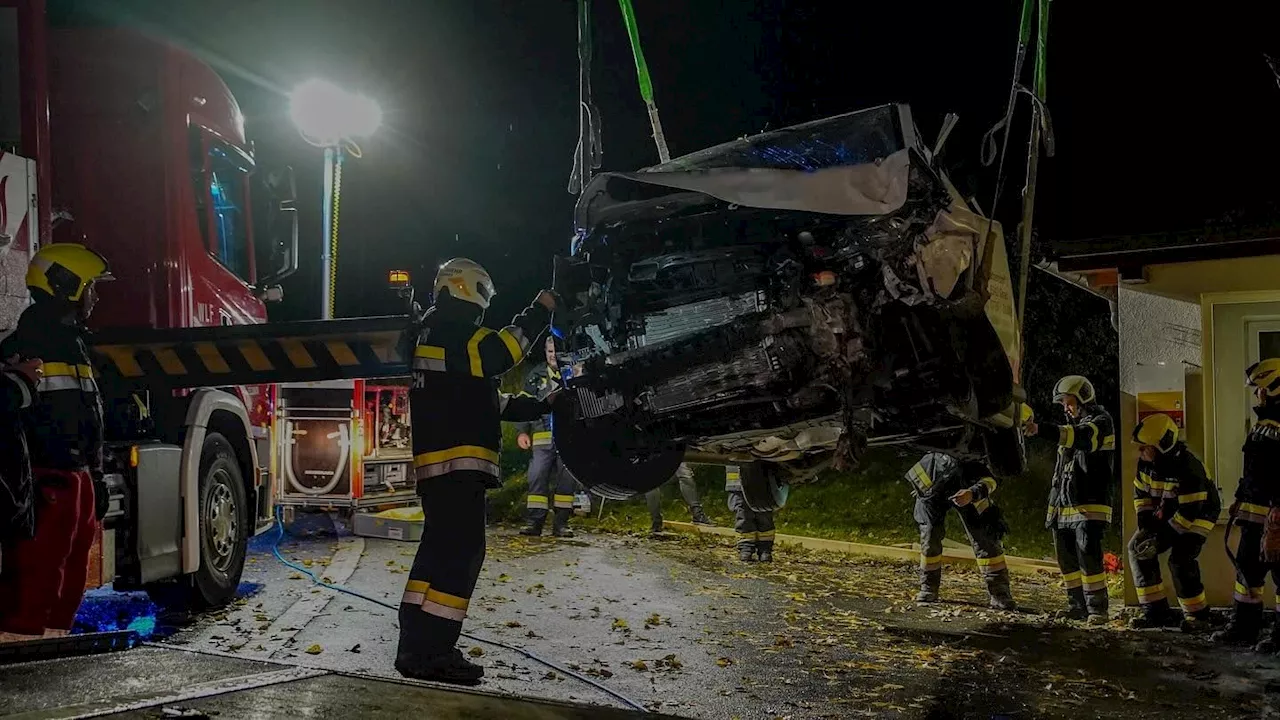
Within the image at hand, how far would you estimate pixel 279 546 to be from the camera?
11164 mm

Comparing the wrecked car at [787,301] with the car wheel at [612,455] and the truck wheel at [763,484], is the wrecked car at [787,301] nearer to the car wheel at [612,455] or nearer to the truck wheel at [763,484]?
the car wheel at [612,455]

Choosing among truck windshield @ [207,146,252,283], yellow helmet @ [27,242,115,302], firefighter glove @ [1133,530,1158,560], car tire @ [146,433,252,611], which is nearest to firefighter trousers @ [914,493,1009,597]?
firefighter glove @ [1133,530,1158,560]

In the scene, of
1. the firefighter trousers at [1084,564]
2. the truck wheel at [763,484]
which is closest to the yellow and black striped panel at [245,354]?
the truck wheel at [763,484]

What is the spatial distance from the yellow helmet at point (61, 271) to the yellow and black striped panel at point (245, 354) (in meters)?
0.60

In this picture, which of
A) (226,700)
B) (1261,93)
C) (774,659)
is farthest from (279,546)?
(1261,93)

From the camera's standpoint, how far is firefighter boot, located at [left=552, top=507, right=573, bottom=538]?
38.6ft

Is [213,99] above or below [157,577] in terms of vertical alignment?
above

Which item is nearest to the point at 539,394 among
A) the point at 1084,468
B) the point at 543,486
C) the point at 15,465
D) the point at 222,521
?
the point at 222,521

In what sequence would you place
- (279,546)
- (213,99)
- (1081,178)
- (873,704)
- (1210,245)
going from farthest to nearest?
(1081,178), (279,546), (1210,245), (213,99), (873,704)

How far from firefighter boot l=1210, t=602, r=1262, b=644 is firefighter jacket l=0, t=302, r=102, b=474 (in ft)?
23.9

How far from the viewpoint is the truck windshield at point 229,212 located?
745cm

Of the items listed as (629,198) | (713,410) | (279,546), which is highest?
(629,198)

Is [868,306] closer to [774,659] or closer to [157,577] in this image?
[774,659]

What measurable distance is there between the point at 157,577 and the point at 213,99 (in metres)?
3.37
